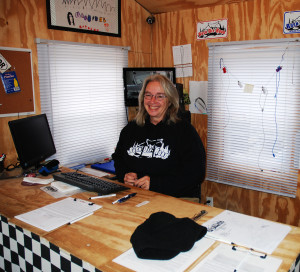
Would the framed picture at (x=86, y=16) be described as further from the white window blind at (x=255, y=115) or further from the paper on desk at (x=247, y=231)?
the paper on desk at (x=247, y=231)

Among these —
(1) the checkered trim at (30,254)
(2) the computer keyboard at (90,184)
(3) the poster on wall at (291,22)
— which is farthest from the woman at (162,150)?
(3) the poster on wall at (291,22)

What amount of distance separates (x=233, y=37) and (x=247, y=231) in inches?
88.2

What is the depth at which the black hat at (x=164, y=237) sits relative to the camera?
1.24 m

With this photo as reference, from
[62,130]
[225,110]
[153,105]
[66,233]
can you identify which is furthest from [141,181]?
[225,110]

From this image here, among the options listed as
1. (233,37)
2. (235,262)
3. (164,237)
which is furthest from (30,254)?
(233,37)

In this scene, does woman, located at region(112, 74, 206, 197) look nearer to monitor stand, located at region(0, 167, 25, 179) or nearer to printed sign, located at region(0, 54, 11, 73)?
monitor stand, located at region(0, 167, 25, 179)

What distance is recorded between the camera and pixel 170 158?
7.64 ft

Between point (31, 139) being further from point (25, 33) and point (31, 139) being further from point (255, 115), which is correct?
point (255, 115)

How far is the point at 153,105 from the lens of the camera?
2408mm

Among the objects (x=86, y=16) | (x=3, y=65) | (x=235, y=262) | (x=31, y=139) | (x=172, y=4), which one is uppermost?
(x=172, y=4)

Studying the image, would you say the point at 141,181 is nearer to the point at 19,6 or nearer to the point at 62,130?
the point at 62,130

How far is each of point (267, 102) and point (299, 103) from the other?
0.94ft

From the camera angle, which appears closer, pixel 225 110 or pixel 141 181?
pixel 141 181

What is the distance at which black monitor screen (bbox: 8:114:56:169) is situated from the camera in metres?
2.22
